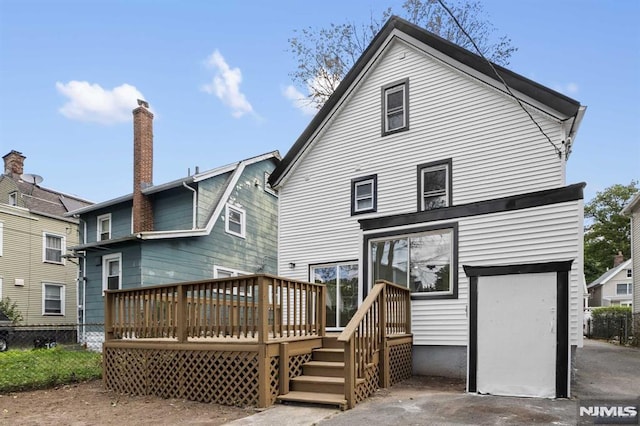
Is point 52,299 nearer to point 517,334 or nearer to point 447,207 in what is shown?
point 447,207

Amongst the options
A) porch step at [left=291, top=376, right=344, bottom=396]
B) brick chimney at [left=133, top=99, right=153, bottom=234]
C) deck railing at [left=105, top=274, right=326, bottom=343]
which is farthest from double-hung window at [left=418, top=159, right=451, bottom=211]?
brick chimney at [left=133, top=99, right=153, bottom=234]

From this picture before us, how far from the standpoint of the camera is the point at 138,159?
14.8 m

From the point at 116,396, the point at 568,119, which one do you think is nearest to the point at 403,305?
the point at 568,119

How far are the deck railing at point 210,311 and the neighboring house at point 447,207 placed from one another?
8.34ft

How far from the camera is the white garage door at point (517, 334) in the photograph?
6883 mm

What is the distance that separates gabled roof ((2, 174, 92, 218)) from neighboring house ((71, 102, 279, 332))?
645 centimetres

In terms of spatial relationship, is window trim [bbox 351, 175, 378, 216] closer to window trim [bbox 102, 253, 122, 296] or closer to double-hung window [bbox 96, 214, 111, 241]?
window trim [bbox 102, 253, 122, 296]

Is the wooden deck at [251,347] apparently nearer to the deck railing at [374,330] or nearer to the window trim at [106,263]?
the deck railing at [374,330]

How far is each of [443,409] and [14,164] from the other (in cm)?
2426

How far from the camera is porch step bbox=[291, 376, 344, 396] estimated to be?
22.1ft

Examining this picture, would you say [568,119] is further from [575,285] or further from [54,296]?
[54,296]

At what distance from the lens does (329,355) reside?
764cm

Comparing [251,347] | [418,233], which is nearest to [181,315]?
[251,347]

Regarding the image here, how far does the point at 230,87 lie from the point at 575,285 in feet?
69.7
